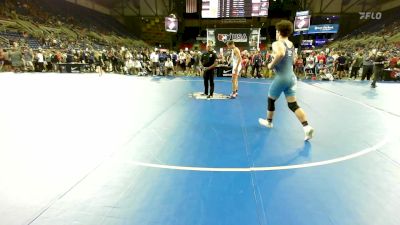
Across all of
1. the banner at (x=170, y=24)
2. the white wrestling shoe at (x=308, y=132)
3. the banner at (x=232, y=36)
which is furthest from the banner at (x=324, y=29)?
the white wrestling shoe at (x=308, y=132)

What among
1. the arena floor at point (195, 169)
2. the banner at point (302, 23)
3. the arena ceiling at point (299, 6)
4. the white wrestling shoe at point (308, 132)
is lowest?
the arena floor at point (195, 169)

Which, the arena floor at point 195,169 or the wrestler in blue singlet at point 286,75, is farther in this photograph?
the wrestler in blue singlet at point 286,75

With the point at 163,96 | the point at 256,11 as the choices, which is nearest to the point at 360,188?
the point at 163,96

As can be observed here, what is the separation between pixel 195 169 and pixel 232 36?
58.4 ft

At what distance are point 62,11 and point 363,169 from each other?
37.0m

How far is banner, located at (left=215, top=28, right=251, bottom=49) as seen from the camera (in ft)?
65.2

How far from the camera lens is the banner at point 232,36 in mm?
19859

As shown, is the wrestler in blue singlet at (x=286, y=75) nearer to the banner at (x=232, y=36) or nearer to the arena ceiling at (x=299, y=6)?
the banner at (x=232, y=36)

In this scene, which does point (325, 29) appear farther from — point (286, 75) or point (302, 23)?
point (286, 75)

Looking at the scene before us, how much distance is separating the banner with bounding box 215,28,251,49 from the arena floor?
14.3m

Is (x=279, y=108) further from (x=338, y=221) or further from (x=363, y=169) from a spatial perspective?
(x=338, y=221)

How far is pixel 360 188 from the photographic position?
3150 mm

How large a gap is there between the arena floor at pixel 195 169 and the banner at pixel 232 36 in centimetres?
1433

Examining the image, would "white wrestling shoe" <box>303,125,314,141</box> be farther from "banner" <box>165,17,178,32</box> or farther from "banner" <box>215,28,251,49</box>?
"banner" <box>165,17,178,32</box>
